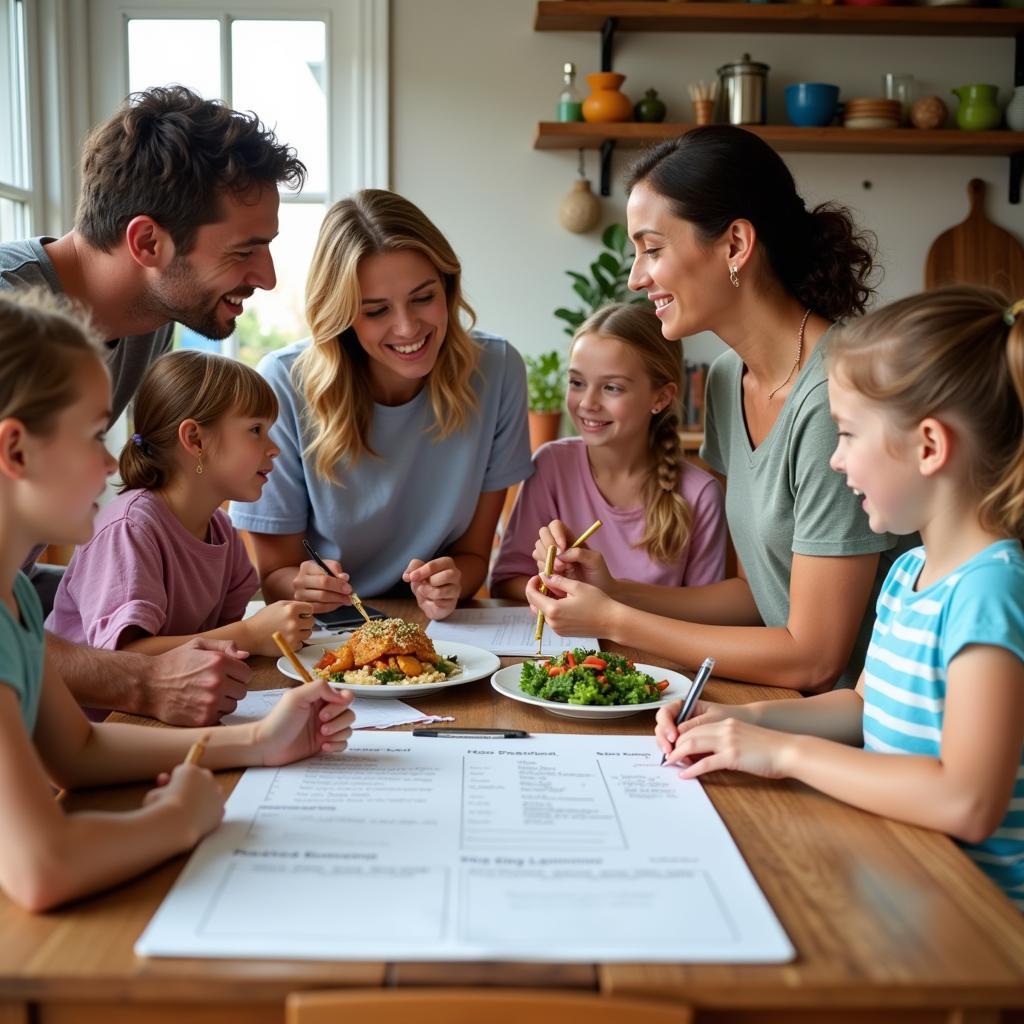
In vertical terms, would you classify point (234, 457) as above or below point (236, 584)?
above

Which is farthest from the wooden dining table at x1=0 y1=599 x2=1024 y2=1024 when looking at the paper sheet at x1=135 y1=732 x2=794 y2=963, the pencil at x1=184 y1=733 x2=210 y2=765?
the pencil at x1=184 y1=733 x2=210 y2=765

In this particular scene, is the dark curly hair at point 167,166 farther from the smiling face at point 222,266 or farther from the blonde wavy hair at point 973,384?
the blonde wavy hair at point 973,384

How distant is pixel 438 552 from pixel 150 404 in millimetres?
715

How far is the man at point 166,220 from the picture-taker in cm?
194

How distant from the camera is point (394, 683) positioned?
1.46m

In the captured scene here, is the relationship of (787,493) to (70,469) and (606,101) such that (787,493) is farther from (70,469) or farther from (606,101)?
(606,101)

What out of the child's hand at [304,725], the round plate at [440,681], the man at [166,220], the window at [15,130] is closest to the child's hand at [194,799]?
the child's hand at [304,725]

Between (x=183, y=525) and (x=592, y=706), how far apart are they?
862 mm

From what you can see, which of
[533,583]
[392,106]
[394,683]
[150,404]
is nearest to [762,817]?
[394,683]

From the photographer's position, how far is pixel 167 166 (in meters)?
1.93

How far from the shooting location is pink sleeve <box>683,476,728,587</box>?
7.68 feet

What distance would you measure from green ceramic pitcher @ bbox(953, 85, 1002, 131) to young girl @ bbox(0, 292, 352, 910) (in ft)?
13.0

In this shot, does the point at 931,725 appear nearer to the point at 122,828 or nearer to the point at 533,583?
the point at 533,583

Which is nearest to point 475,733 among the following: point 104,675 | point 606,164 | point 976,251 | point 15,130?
point 104,675
